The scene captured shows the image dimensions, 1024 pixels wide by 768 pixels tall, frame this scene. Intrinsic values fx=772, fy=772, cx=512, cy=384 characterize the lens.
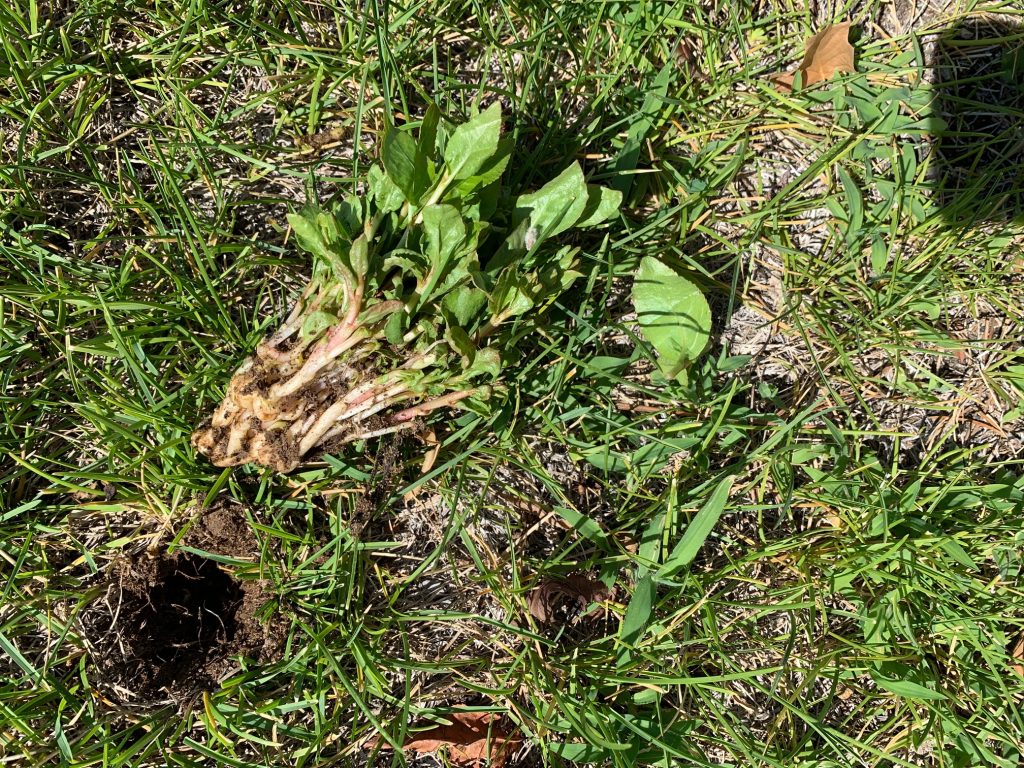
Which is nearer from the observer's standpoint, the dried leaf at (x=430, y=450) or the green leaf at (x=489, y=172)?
the green leaf at (x=489, y=172)

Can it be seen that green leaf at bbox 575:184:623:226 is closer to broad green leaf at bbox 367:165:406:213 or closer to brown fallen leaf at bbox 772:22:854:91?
broad green leaf at bbox 367:165:406:213

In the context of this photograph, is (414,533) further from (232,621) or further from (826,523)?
(826,523)

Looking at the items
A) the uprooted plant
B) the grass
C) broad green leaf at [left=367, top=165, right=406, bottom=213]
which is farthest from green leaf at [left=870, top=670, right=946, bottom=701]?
broad green leaf at [left=367, top=165, right=406, bottom=213]

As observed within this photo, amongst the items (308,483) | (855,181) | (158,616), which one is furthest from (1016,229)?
(158,616)

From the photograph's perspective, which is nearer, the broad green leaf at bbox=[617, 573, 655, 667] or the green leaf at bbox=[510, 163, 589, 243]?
the green leaf at bbox=[510, 163, 589, 243]

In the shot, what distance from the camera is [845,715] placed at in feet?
8.93

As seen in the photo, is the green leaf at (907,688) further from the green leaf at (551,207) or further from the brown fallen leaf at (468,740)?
the green leaf at (551,207)

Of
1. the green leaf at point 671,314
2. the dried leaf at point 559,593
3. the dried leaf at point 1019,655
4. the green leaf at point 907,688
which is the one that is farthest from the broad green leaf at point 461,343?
the dried leaf at point 1019,655

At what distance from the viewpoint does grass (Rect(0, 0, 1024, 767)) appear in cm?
250

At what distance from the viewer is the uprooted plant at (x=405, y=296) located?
2.16 m

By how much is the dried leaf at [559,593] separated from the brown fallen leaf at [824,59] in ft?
6.33

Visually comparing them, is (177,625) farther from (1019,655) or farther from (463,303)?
(1019,655)

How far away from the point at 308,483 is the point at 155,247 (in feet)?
3.12

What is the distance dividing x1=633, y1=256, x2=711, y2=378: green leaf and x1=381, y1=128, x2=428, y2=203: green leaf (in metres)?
0.80
